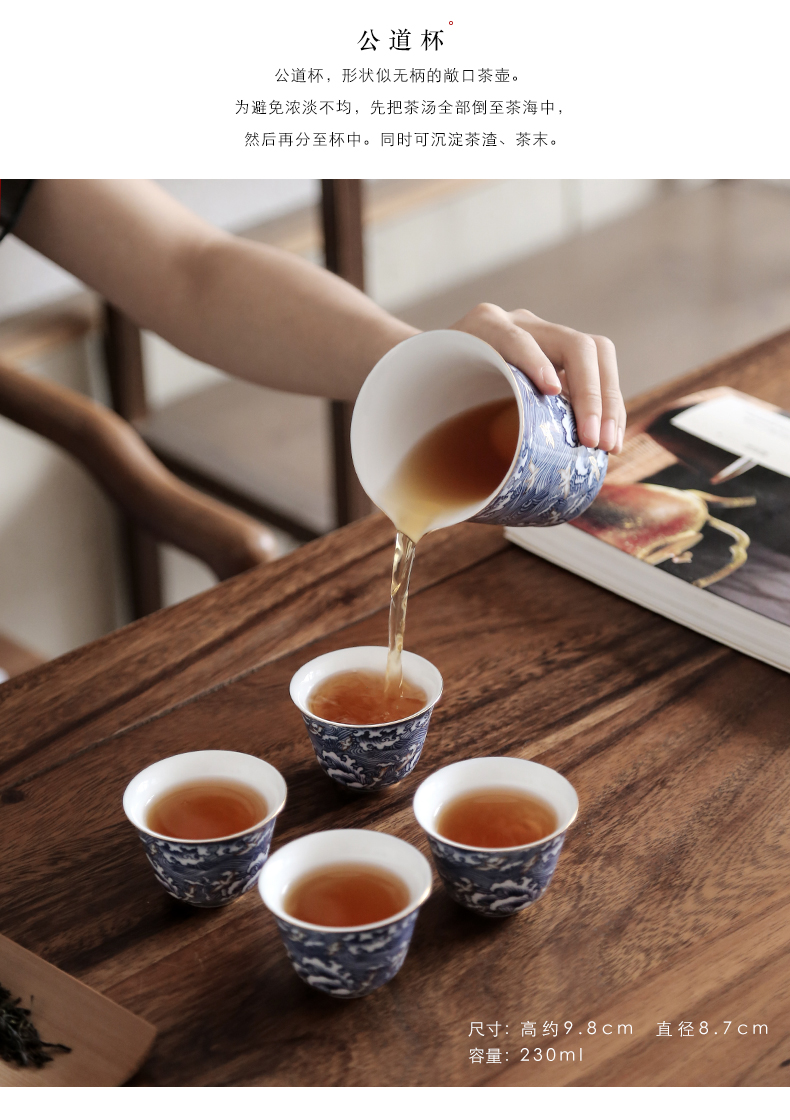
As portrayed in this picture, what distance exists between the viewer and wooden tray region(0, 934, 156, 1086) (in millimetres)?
630

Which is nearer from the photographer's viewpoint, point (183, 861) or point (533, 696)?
point (183, 861)

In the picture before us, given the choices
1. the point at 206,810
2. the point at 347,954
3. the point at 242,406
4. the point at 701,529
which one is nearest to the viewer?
the point at 347,954

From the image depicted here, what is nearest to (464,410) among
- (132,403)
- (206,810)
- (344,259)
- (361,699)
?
(361,699)

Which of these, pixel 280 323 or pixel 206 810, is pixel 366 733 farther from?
pixel 280 323

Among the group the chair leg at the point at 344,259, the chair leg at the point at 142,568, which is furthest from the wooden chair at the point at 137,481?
the chair leg at the point at 142,568

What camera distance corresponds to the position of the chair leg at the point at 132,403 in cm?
204

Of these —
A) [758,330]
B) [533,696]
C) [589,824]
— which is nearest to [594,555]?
[533,696]

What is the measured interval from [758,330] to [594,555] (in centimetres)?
160

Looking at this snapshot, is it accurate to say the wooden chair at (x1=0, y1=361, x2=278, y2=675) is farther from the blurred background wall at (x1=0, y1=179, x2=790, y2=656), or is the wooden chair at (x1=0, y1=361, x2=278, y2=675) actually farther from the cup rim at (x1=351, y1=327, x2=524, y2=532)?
the blurred background wall at (x1=0, y1=179, x2=790, y2=656)

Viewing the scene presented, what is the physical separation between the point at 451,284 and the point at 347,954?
7.08 feet

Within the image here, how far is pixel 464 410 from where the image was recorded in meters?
0.89

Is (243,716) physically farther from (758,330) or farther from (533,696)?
(758,330)

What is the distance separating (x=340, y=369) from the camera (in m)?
1.15

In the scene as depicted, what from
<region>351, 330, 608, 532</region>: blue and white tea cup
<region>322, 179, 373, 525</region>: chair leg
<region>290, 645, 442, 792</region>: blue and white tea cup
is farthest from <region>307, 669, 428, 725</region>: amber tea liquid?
<region>322, 179, 373, 525</region>: chair leg
